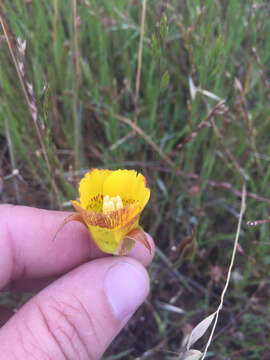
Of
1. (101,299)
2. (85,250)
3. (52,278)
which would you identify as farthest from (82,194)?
(52,278)

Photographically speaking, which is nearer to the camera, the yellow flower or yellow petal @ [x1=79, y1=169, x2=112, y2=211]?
the yellow flower

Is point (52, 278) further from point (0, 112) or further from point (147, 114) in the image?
point (147, 114)

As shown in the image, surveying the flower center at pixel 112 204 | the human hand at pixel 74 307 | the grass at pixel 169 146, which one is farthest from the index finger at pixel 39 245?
the flower center at pixel 112 204

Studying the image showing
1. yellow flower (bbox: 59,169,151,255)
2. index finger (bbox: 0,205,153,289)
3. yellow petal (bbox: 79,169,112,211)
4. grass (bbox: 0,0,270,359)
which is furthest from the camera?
grass (bbox: 0,0,270,359)

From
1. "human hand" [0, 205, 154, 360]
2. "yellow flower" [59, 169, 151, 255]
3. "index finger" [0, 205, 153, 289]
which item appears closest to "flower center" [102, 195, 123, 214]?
"yellow flower" [59, 169, 151, 255]

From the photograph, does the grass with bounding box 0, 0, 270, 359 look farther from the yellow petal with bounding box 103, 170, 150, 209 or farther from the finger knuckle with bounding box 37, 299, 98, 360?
the finger knuckle with bounding box 37, 299, 98, 360

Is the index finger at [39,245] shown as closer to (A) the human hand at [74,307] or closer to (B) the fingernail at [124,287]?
(A) the human hand at [74,307]
